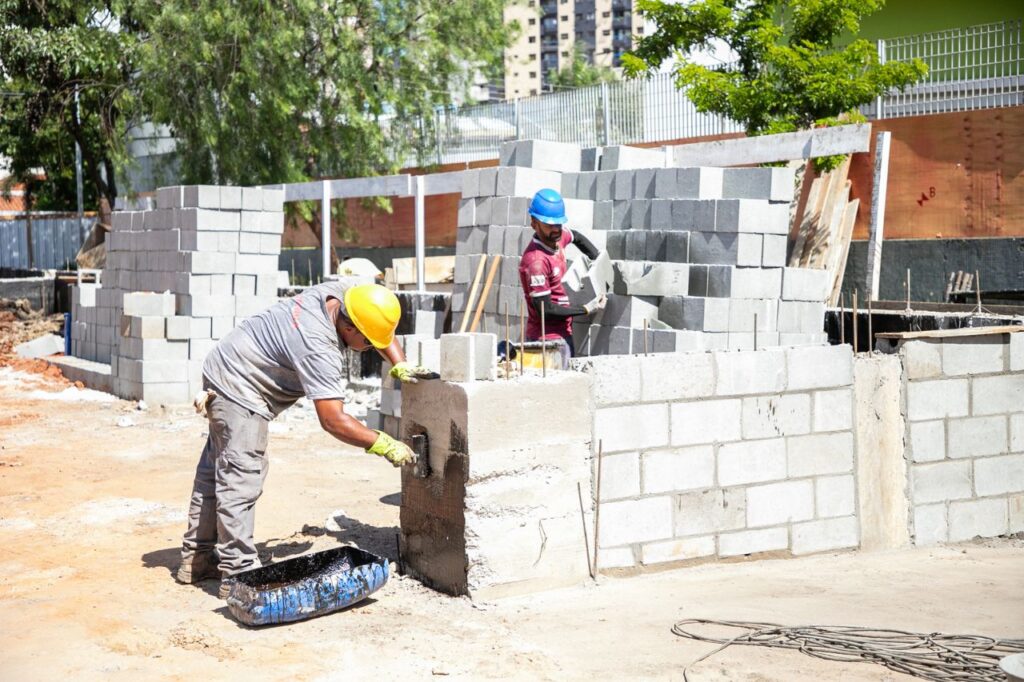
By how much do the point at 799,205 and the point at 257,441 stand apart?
39.6ft

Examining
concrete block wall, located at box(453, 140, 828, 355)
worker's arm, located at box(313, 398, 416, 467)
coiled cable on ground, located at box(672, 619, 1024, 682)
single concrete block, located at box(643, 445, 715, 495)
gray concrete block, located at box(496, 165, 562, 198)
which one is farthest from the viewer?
gray concrete block, located at box(496, 165, 562, 198)

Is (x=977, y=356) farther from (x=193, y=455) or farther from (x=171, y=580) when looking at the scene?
(x=193, y=455)

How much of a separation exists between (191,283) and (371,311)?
23.8ft

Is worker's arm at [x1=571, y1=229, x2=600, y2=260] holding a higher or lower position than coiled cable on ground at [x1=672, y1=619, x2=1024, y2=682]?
higher

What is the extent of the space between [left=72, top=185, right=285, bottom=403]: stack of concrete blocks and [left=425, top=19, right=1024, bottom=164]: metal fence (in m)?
7.57

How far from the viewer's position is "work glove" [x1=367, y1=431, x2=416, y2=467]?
4941mm

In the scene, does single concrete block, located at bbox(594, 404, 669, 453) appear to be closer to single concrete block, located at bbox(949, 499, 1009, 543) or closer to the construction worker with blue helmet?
the construction worker with blue helmet

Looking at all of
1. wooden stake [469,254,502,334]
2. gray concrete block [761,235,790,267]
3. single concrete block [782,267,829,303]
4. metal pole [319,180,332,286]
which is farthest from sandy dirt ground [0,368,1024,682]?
metal pole [319,180,332,286]

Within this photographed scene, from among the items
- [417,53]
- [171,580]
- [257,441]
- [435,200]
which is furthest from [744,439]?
[435,200]

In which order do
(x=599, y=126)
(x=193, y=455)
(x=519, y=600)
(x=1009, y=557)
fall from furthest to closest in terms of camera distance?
(x=599, y=126) < (x=193, y=455) < (x=1009, y=557) < (x=519, y=600)

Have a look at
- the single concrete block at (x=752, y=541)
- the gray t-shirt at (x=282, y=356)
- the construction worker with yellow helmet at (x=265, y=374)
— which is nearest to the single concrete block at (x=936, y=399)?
the single concrete block at (x=752, y=541)

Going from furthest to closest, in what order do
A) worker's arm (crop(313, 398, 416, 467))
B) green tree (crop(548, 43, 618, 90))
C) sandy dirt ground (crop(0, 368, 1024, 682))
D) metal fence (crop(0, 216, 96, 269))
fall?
green tree (crop(548, 43, 618, 90)) → metal fence (crop(0, 216, 96, 269)) → worker's arm (crop(313, 398, 416, 467)) → sandy dirt ground (crop(0, 368, 1024, 682))

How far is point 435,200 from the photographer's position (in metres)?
23.0

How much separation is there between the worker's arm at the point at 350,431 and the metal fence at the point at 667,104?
12.4 metres
